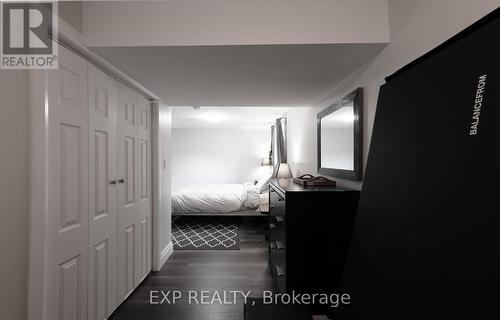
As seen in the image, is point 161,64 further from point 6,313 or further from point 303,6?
point 6,313

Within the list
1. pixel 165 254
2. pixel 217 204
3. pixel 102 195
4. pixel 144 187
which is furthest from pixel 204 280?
pixel 217 204

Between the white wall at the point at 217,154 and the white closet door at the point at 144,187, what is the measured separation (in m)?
4.58

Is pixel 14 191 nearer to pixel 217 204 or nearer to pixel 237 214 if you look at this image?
pixel 217 204

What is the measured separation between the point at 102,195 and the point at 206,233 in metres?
2.74

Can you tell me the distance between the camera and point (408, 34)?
133 cm

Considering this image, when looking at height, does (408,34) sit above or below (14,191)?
above

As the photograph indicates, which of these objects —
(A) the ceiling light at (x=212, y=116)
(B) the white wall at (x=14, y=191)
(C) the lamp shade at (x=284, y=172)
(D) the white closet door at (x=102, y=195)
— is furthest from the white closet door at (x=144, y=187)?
(A) the ceiling light at (x=212, y=116)

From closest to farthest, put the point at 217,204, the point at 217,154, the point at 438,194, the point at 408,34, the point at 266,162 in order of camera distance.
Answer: the point at 438,194
the point at 408,34
the point at 217,204
the point at 266,162
the point at 217,154

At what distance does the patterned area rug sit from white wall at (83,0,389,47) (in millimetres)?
2985

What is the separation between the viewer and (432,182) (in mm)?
946

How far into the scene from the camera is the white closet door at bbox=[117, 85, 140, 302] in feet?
6.99

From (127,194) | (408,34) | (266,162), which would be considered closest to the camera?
(408,34)

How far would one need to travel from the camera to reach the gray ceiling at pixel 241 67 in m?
1.59

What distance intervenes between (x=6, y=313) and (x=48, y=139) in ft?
2.77
